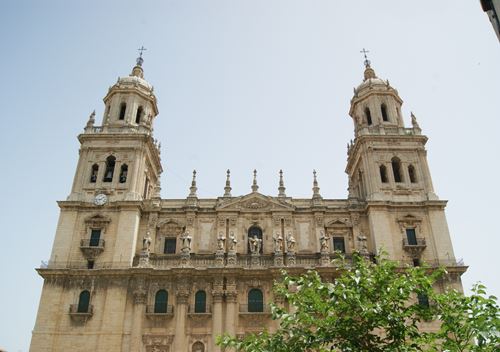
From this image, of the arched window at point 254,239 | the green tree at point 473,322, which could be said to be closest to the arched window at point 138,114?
the arched window at point 254,239

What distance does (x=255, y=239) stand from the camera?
31156 mm

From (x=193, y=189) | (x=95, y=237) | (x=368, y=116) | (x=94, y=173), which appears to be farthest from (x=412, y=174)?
(x=94, y=173)

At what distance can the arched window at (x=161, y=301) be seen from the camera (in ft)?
94.4

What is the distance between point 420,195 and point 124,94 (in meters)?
24.7

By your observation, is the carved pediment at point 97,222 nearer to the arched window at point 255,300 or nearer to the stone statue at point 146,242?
the stone statue at point 146,242

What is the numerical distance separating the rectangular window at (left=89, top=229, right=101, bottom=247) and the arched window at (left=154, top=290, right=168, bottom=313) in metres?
5.61

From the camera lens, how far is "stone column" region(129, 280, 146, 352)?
89.8 ft

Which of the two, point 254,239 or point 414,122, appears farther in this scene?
point 414,122

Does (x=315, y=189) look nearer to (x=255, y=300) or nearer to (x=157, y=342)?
(x=255, y=300)

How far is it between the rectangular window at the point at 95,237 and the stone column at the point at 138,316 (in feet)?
14.6

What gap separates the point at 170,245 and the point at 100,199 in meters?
5.98

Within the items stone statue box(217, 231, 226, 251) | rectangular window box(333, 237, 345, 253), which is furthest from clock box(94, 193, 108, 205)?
rectangular window box(333, 237, 345, 253)

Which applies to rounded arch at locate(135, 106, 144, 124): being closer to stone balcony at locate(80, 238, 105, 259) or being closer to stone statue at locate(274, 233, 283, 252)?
stone balcony at locate(80, 238, 105, 259)

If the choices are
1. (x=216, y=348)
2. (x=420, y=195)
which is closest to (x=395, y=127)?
(x=420, y=195)
